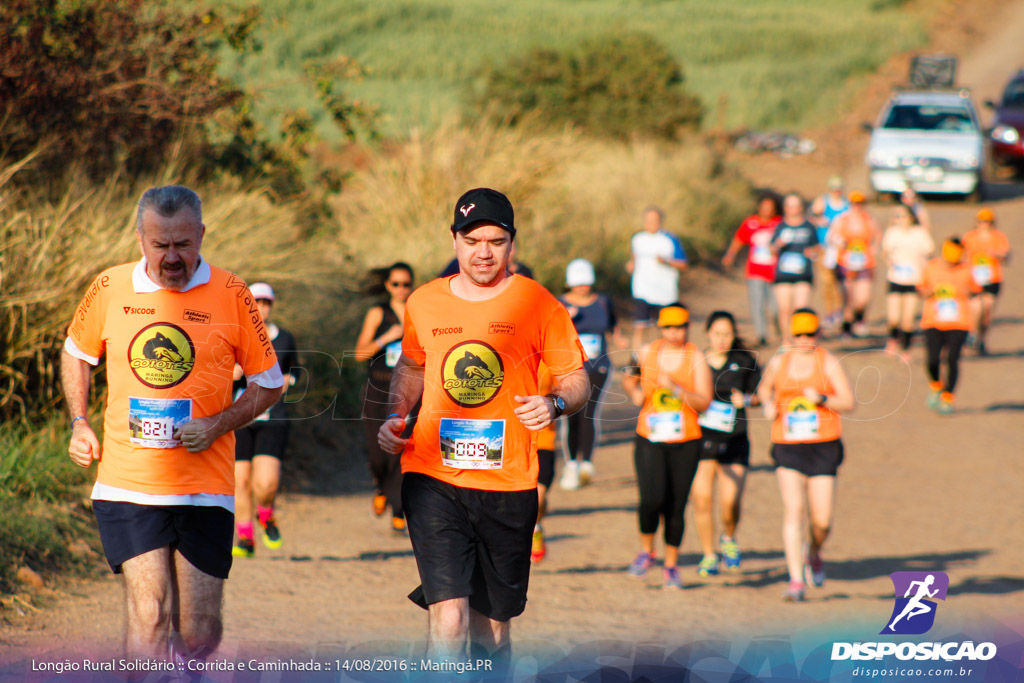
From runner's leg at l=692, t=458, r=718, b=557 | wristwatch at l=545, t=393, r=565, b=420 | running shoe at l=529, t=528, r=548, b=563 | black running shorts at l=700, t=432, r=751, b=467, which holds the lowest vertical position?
running shoe at l=529, t=528, r=548, b=563

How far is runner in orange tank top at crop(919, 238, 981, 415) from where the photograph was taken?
Result: 12.8 m

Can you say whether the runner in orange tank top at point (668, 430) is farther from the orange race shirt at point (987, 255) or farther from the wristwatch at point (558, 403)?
the orange race shirt at point (987, 255)

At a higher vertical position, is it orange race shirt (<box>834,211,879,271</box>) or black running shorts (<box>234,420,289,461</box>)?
orange race shirt (<box>834,211,879,271</box>)

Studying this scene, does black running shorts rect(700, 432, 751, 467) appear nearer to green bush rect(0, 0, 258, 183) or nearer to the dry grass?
green bush rect(0, 0, 258, 183)

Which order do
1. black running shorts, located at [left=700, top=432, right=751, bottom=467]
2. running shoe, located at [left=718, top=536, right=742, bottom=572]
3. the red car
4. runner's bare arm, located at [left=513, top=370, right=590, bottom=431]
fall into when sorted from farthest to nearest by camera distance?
the red car
running shoe, located at [left=718, top=536, right=742, bottom=572]
black running shorts, located at [left=700, top=432, right=751, bottom=467]
runner's bare arm, located at [left=513, top=370, right=590, bottom=431]

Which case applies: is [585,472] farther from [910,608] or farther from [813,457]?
[910,608]

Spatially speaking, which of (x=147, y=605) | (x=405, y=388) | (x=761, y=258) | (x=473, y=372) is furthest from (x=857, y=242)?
(x=147, y=605)

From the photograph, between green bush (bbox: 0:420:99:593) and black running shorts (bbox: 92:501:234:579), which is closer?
black running shorts (bbox: 92:501:234:579)

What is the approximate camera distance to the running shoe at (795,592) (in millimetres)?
7520

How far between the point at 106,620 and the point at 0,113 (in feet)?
17.0

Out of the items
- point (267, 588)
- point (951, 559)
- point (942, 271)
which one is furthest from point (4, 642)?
point (942, 271)

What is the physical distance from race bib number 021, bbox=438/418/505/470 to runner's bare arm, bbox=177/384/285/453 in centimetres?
70

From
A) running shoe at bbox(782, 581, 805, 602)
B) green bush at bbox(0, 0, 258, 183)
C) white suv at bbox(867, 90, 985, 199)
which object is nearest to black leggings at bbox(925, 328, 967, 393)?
running shoe at bbox(782, 581, 805, 602)

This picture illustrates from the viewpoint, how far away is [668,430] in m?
7.55
